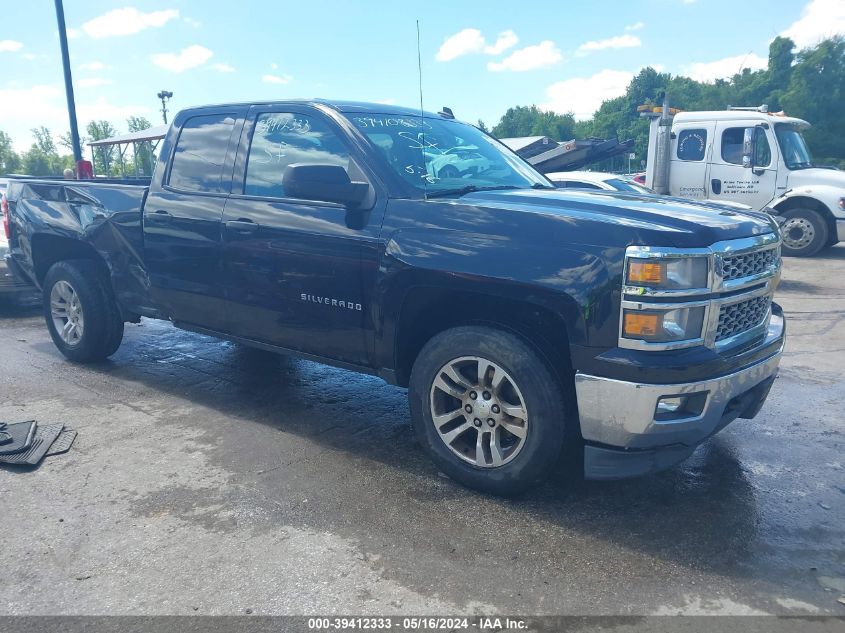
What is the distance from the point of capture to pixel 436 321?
3.64m

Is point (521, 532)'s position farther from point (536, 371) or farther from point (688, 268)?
point (688, 268)

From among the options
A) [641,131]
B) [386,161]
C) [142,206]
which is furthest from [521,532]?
[641,131]

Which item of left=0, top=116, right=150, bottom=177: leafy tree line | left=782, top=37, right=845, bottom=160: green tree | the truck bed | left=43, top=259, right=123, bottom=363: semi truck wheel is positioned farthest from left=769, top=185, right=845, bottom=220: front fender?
left=0, top=116, right=150, bottom=177: leafy tree line

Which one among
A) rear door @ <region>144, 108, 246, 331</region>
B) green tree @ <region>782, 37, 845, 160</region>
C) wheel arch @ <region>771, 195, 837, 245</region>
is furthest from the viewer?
green tree @ <region>782, 37, 845, 160</region>

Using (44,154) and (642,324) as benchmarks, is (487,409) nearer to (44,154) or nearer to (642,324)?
(642,324)

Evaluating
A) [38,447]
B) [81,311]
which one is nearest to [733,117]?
[81,311]

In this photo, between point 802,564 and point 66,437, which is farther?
point 66,437

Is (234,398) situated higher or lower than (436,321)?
lower

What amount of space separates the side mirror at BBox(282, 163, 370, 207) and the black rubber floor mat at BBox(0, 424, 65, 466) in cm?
204

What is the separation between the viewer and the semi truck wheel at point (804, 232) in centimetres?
1199

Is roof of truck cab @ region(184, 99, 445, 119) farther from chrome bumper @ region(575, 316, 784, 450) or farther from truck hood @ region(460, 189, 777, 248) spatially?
chrome bumper @ region(575, 316, 784, 450)

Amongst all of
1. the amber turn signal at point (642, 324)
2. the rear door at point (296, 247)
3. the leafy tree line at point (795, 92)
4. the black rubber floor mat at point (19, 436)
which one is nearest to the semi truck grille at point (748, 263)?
the amber turn signal at point (642, 324)

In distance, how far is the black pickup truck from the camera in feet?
9.50

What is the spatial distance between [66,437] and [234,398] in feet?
Answer: 3.65
